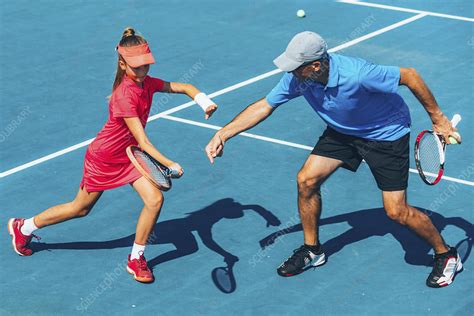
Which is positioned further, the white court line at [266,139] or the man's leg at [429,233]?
the white court line at [266,139]

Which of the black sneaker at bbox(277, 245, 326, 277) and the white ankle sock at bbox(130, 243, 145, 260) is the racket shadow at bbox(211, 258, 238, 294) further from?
the white ankle sock at bbox(130, 243, 145, 260)

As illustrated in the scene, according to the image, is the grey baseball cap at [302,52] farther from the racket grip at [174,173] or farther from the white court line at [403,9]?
the white court line at [403,9]

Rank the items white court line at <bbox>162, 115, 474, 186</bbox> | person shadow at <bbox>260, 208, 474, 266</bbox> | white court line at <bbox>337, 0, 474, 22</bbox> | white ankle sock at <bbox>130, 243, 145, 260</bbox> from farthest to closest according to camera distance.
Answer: white court line at <bbox>337, 0, 474, 22</bbox>, white court line at <bbox>162, 115, 474, 186</bbox>, person shadow at <bbox>260, 208, 474, 266</bbox>, white ankle sock at <bbox>130, 243, 145, 260</bbox>

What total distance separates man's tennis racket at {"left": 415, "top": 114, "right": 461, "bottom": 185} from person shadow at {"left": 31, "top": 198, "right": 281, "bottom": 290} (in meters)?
A: 1.77

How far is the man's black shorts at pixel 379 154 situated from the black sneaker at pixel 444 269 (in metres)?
0.76

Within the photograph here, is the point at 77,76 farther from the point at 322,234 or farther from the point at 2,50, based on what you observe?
the point at 322,234

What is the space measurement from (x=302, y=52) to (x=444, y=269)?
2351 millimetres

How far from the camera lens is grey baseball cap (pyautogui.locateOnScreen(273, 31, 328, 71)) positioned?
26.1 ft

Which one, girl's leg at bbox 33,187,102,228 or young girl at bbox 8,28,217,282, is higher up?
young girl at bbox 8,28,217,282

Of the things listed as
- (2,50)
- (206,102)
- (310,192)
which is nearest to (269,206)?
(310,192)

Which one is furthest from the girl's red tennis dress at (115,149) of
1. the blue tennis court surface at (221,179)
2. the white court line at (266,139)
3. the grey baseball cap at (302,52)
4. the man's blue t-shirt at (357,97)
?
the white court line at (266,139)

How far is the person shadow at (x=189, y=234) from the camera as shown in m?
9.38

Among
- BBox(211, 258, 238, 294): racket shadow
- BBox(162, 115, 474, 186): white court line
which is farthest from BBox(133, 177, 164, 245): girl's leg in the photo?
BBox(162, 115, 474, 186): white court line

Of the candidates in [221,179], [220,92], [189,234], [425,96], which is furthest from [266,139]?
[425,96]
